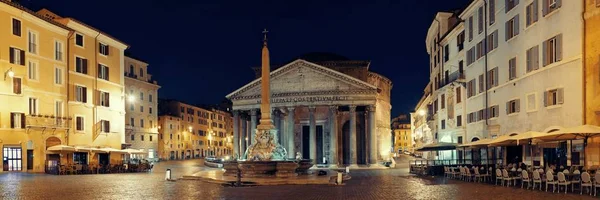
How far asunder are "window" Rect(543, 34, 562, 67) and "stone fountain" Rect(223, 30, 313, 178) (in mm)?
13924

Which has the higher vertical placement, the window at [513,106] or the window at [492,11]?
the window at [492,11]

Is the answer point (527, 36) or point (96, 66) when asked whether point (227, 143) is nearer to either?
point (96, 66)

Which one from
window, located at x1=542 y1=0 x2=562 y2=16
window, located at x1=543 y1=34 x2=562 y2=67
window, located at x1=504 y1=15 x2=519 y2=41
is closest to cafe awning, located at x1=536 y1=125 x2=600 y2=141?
window, located at x1=543 y1=34 x2=562 y2=67

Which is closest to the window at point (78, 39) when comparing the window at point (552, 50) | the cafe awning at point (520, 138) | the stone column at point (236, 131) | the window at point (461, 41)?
the stone column at point (236, 131)

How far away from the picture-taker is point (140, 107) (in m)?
82.8

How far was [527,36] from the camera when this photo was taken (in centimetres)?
3055

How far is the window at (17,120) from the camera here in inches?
1650

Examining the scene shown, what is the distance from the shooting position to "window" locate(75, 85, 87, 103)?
161ft

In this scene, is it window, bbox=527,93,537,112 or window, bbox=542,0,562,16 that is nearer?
window, bbox=542,0,562,16

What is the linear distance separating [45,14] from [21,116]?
10737mm

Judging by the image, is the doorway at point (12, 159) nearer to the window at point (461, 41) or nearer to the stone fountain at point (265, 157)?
the stone fountain at point (265, 157)

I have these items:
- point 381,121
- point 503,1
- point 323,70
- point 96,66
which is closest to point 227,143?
point 381,121

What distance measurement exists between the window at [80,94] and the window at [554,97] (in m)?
36.5

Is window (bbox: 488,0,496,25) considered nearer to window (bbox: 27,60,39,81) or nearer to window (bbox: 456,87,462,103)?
window (bbox: 456,87,462,103)
